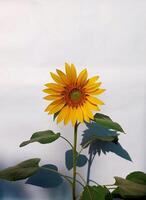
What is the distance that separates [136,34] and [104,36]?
0.09m

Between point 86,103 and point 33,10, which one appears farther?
point 33,10

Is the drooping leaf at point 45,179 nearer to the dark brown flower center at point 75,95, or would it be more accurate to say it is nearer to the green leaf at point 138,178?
the green leaf at point 138,178

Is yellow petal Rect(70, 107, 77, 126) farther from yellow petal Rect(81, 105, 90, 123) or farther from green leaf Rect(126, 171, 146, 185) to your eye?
green leaf Rect(126, 171, 146, 185)

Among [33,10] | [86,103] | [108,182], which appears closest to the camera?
[86,103]

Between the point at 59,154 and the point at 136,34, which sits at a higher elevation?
the point at 136,34

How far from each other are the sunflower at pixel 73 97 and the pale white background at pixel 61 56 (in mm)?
237

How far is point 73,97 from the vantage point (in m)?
0.62

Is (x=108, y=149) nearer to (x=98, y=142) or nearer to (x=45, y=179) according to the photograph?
(x=98, y=142)

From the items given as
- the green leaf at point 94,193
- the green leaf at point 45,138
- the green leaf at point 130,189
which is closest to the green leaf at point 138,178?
the green leaf at point 130,189

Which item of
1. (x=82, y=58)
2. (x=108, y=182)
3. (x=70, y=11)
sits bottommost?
(x=108, y=182)

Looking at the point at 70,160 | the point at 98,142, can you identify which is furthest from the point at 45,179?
the point at 98,142

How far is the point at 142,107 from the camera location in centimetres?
88

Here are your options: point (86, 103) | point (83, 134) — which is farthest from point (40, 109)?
point (86, 103)

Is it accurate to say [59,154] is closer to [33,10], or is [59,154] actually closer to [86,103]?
[86,103]
